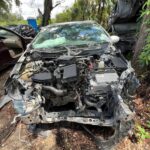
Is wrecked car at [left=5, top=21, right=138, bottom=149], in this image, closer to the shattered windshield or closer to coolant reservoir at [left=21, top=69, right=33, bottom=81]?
coolant reservoir at [left=21, top=69, right=33, bottom=81]

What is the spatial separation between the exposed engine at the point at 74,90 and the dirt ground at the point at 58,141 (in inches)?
14.6

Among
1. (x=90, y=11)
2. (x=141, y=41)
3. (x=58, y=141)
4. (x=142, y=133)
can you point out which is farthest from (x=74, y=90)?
(x=90, y=11)

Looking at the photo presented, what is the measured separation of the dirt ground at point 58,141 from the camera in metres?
3.42

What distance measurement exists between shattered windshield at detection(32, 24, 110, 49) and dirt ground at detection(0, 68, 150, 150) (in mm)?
1658

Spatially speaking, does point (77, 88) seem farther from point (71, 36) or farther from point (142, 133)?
point (71, 36)

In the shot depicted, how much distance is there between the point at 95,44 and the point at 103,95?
4.57 ft

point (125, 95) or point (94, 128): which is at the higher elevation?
point (125, 95)

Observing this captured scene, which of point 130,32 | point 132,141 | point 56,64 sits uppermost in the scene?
point 56,64

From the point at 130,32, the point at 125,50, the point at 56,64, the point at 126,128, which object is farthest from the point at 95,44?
the point at 130,32

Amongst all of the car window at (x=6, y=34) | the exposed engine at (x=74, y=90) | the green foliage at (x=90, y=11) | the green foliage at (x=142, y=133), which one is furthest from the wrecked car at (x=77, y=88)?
the green foliage at (x=90, y=11)

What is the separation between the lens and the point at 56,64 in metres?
3.88

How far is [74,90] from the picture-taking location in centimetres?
350

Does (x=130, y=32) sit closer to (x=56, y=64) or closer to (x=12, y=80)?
(x=56, y=64)

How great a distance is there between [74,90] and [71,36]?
5.62 ft
